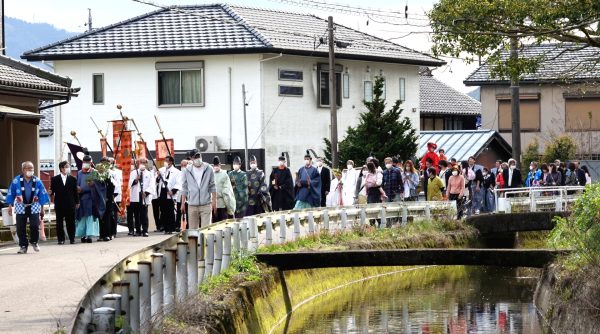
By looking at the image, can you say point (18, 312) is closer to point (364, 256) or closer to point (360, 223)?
point (364, 256)

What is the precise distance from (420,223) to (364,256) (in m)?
11.2

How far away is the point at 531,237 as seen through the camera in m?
36.5

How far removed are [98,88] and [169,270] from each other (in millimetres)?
32861

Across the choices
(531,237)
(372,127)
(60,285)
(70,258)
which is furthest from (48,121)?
(60,285)

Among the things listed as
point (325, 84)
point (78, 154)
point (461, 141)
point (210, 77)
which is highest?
point (210, 77)

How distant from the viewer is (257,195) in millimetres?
28812

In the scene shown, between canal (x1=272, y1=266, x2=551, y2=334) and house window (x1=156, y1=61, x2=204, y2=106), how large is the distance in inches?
645

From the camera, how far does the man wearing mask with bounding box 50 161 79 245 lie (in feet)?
84.9

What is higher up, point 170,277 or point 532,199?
point 532,199

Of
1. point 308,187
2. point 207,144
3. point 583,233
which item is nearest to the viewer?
point 583,233

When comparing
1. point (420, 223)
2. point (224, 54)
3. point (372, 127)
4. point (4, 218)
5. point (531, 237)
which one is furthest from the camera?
point (224, 54)

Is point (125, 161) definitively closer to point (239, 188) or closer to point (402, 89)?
point (239, 188)

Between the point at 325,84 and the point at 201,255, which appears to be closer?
the point at 201,255

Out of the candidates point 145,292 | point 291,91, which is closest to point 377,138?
point 291,91
